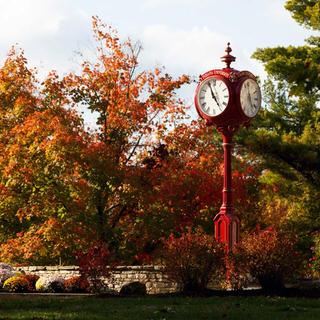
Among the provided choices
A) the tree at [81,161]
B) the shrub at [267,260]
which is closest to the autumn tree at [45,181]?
the tree at [81,161]

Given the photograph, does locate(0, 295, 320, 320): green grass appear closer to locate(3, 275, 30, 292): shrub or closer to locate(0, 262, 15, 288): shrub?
locate(3, 275, 30, 292): shrub

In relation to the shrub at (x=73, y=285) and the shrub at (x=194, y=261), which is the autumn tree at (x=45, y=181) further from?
the shrub at (x=194, y=261)

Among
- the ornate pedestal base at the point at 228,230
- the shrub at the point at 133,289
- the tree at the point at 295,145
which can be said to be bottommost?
the shrub at the point at 133,289

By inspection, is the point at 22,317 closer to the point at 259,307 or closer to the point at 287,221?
the point at 259,307

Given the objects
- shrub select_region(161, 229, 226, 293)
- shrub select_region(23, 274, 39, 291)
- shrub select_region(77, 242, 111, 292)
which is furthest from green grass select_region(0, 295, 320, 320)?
shrub select_region(23, 274, 39, 291)

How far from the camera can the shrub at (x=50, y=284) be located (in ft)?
64.4

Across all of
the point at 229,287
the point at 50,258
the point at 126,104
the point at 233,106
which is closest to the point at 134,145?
the point at 126,104

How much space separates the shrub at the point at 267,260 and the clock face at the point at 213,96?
3.29 meters

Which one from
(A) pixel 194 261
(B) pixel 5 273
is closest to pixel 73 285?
(B) pixel 5 273

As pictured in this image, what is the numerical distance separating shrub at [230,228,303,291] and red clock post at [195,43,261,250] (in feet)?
3.43

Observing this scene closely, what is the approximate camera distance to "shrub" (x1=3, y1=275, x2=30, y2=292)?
20.1m

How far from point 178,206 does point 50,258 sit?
675 centimetres

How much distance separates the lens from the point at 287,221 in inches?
876

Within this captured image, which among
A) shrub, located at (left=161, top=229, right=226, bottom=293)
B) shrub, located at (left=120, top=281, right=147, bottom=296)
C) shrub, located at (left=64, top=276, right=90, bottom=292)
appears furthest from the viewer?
shrub, located at (left=64, top=276, right=90, bottom=292)
